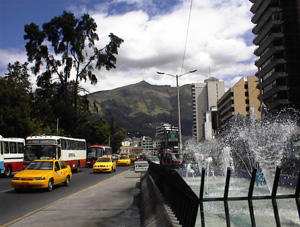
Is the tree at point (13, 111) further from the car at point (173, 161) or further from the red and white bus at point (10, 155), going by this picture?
the car at point (173, 161)

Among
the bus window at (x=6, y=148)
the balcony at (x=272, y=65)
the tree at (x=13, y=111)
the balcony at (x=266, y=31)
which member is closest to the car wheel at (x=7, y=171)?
the bus window at (x=6, y=148)

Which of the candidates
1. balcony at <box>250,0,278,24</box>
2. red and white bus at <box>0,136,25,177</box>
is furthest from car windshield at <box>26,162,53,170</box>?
balcony at <box>250,0,278,24</box>

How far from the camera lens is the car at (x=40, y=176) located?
14.3 meters

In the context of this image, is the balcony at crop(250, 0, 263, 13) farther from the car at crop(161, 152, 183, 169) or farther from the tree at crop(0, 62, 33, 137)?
the tree at crop(0, 62, 33, 137)

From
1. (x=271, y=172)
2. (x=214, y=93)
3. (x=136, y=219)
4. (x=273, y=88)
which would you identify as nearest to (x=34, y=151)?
(x=271, y=172)

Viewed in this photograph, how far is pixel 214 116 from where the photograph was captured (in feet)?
58.7

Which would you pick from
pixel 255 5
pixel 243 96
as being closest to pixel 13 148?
pixel 255 5

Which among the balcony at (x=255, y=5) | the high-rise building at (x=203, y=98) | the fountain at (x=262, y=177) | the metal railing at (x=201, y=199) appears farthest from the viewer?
the high-rise building at (x=203, y=98)

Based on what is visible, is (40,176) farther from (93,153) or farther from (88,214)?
(93,153)

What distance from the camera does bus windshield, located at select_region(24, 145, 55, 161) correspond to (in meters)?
25.8

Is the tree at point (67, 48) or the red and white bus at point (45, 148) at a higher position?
the tree at point (67, 48)

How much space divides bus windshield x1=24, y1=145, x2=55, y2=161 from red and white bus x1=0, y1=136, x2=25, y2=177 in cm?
137

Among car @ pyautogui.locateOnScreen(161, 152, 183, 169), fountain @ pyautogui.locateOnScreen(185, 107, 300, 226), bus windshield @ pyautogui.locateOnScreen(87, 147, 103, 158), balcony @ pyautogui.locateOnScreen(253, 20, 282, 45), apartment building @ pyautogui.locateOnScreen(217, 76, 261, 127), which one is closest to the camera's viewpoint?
fountain @ pyautogui.locateOnScreen(185, 107, 300, 226)

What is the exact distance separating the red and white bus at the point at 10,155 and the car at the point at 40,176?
972 cm
